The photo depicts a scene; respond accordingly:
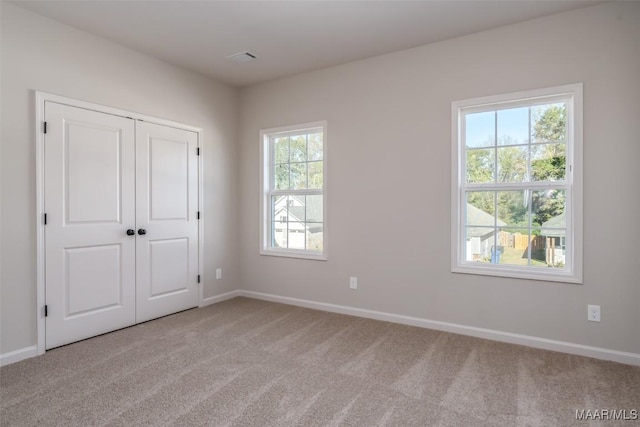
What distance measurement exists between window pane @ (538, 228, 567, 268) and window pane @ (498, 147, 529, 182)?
51cm

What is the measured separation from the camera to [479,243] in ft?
10.9

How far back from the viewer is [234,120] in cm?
471

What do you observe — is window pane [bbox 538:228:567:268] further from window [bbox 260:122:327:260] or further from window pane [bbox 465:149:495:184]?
window [bbox 260:122:327:260]

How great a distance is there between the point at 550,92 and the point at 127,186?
3.87 meters

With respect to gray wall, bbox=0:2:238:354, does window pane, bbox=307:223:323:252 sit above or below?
below

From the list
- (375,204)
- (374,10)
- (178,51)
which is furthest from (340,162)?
(178,51)

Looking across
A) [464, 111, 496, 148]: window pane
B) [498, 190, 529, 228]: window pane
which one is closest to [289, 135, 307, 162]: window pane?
[464, 111, 496, 148]: window pane

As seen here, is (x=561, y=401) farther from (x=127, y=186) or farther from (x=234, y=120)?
(x=234, y=120)

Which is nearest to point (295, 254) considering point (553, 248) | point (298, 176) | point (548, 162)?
point (298, 176)

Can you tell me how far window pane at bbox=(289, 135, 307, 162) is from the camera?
14.2ft

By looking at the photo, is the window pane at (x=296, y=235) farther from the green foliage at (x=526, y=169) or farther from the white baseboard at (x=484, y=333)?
the green foliage at (x=526, y=169)

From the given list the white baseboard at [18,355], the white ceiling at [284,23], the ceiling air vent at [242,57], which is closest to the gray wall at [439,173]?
the white ceiling at [284,23]

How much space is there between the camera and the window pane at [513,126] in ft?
10.2

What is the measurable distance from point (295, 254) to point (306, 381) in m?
1.99
